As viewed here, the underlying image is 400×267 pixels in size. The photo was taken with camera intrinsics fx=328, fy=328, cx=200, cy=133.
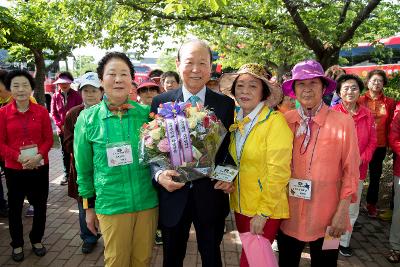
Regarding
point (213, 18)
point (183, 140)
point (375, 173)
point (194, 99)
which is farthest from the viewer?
point (213, 18)

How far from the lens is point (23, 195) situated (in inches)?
150

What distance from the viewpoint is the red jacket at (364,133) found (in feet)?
13.0

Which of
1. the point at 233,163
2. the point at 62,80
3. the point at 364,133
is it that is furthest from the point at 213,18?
the point at 233,163

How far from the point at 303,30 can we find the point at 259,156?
20.3 feet

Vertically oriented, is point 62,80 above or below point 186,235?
above

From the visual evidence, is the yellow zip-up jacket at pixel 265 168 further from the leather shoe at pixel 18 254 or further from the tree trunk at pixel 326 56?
the tree trunk at pixel 326 56

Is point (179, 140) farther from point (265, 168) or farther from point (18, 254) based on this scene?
point (18, 254)

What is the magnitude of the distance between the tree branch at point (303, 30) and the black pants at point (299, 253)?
19.3 ft

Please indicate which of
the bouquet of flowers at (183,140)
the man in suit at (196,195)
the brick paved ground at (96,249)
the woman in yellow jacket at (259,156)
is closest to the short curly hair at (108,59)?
the man in suit at (196,195)

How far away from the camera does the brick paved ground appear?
149 inches

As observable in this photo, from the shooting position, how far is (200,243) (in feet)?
8.14

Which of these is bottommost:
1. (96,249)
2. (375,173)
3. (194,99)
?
(96,249)

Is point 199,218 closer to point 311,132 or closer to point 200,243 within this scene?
point 200,243

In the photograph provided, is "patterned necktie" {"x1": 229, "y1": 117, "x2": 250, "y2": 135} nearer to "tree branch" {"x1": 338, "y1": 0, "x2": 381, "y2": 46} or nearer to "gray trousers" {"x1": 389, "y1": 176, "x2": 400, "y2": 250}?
"gray trousers" {"x1": 389, "y1": 176, "x2": 400, "y2": 250}
